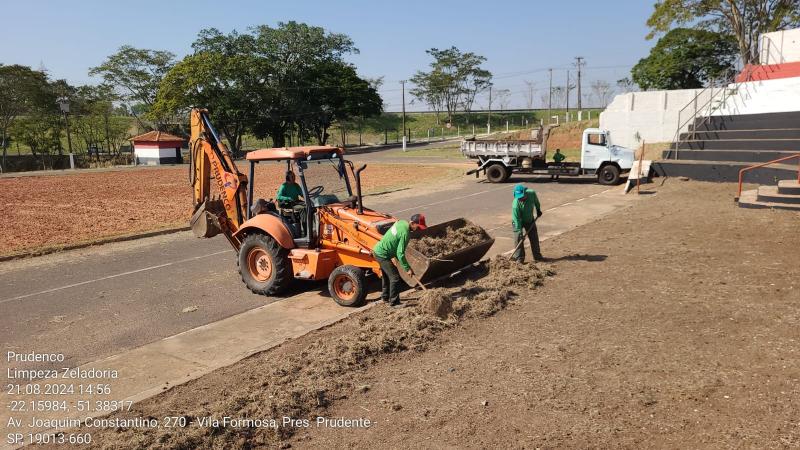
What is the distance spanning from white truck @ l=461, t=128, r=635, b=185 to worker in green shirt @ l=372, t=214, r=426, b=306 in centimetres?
1686

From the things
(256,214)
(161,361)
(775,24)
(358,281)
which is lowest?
(161,361)

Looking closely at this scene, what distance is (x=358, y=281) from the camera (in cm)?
771

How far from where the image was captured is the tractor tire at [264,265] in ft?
27.3

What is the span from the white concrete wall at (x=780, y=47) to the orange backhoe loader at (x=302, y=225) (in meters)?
25.2

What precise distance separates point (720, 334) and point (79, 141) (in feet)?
211

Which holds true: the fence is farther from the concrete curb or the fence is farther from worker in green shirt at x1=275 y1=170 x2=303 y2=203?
worker in green shirt at x1=275 y1=170 x2=303 y2=203

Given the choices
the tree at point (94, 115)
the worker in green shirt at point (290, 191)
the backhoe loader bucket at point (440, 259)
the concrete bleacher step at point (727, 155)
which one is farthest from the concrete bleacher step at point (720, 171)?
the tree at point (94, 115)

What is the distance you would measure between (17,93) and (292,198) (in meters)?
48.8

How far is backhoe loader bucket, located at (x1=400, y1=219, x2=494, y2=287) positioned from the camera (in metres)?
7.61

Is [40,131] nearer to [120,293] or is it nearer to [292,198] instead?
[120,293]

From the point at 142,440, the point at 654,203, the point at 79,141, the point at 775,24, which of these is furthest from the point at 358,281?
the point at 79,141

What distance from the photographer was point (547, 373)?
209 inches

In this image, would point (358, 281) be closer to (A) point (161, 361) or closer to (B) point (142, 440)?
(A) point (161, 361)

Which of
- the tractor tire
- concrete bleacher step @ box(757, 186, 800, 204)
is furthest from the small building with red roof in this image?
concrete bleacher step @ box(757, 186, 800, 204)
